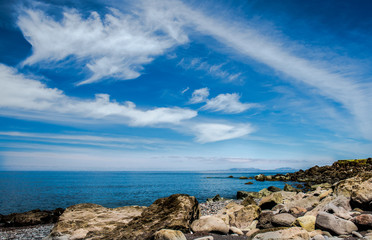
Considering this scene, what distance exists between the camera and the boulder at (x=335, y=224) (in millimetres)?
8281

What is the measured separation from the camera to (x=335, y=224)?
27.7 feet

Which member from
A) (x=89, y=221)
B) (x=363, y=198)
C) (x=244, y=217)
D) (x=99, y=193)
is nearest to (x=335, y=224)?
(x=363, y=198)

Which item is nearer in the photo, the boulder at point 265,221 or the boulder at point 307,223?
the boulder at point 307,223

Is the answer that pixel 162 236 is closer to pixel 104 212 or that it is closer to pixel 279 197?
pixel 104 212

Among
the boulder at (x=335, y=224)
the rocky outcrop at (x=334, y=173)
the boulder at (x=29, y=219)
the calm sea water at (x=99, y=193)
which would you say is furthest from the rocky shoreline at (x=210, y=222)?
the rocky outcrop at (x=334, y=173)

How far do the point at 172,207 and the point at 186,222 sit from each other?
104 centimetres

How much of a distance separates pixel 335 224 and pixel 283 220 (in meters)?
2.18

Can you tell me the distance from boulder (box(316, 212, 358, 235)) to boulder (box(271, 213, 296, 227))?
132cm

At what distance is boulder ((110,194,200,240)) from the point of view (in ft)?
33.1

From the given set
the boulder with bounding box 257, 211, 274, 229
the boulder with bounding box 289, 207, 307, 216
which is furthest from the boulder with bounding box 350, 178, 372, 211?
the boulder with bounding box 257, 211, 274, 229

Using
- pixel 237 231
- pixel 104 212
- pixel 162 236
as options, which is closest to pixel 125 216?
pixel 104 212

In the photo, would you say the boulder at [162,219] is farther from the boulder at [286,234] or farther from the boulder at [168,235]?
the boulder at [286,234]

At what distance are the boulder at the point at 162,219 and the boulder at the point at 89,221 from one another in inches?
45.2

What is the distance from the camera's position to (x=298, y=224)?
31.0 feet
